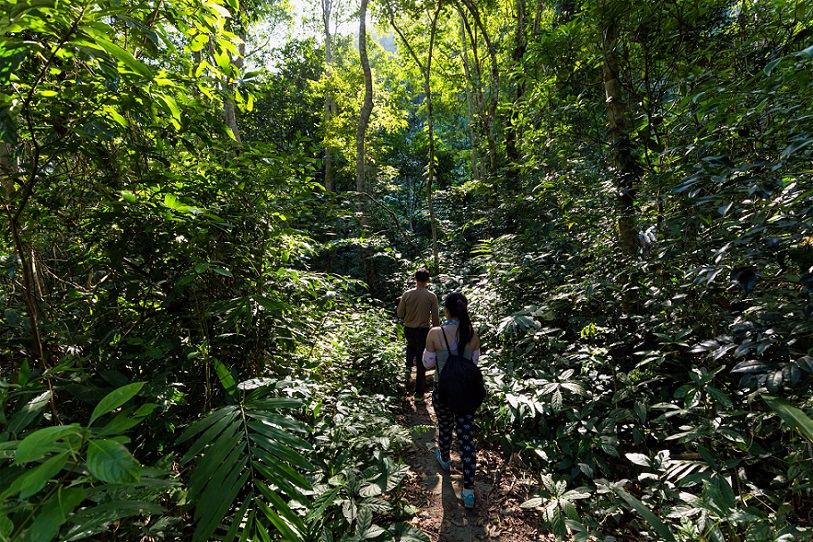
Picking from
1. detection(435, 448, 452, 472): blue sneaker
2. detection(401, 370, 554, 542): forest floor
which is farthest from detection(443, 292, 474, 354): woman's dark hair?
detection(435, 448, 452, 472): blue sneaker

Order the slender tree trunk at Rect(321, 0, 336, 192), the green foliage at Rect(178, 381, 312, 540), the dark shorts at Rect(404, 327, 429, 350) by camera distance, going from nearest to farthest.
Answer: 1. the green foliage at Rect(178, 381, 312, 540)
2. the dark shorts at Rect(404, 327, 429, 350)
3. the slender tree trunk at Rect(321, 0, 336, 192)

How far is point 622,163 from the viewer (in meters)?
3.84

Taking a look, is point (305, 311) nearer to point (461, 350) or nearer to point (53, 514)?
point (461, 350)

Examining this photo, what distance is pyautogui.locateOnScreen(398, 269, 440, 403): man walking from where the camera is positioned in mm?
4875

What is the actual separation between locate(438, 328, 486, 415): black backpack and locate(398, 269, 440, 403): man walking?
5.83ft

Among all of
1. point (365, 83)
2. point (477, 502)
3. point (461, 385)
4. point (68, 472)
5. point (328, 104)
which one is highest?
point (328, 104)

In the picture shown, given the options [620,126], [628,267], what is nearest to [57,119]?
[628,267]

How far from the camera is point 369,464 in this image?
299cm

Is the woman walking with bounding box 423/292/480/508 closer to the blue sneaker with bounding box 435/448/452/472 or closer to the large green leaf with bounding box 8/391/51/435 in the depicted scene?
the blue sneaker with bounding box 435/448/452/472

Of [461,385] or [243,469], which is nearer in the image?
[243,469]

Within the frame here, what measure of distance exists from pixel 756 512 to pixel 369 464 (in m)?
2.48

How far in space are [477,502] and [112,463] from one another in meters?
3.05

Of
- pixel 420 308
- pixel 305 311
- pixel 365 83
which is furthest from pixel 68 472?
pixel 365 83

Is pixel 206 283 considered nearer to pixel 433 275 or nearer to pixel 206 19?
pixel 206 19
